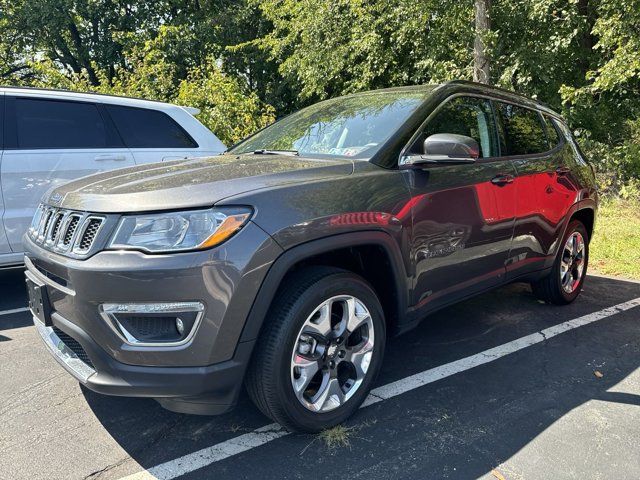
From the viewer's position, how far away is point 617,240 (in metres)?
6.97

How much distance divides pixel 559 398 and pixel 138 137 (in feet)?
14.5

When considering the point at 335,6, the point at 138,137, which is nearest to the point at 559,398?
the point at 138,137

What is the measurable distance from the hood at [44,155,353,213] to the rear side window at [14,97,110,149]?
218 cm

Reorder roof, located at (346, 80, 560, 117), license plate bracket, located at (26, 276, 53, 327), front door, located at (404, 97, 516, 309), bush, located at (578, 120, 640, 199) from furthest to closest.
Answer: bush, located at (578, 120, 640, 199) → roof, located at (346, 80, 560, 117) → front door, located at (404, 97, 516, 309) → license plate bracket, located at (26, 276, 53, 327)

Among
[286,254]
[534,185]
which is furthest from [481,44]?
A: [286,254]

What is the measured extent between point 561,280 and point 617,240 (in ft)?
10.7

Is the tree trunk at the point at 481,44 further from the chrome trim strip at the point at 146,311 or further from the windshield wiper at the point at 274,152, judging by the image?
the chrome trim strip at the point at 146,311

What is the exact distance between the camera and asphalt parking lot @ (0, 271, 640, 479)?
232 cm

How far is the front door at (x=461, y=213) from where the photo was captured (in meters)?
2.90

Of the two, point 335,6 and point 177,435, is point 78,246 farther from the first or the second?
point 335,6

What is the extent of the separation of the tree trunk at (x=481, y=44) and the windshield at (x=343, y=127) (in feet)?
Result: 26.3

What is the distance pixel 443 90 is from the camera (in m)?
3.35

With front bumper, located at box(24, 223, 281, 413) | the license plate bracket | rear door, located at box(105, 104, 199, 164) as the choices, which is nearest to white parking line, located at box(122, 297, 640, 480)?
front bumper, located at box(24, 223, 281, 413)

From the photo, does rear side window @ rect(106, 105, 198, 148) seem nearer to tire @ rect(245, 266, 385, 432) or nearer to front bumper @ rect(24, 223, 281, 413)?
front bumper @ rect(24, 223, 281, 413)
